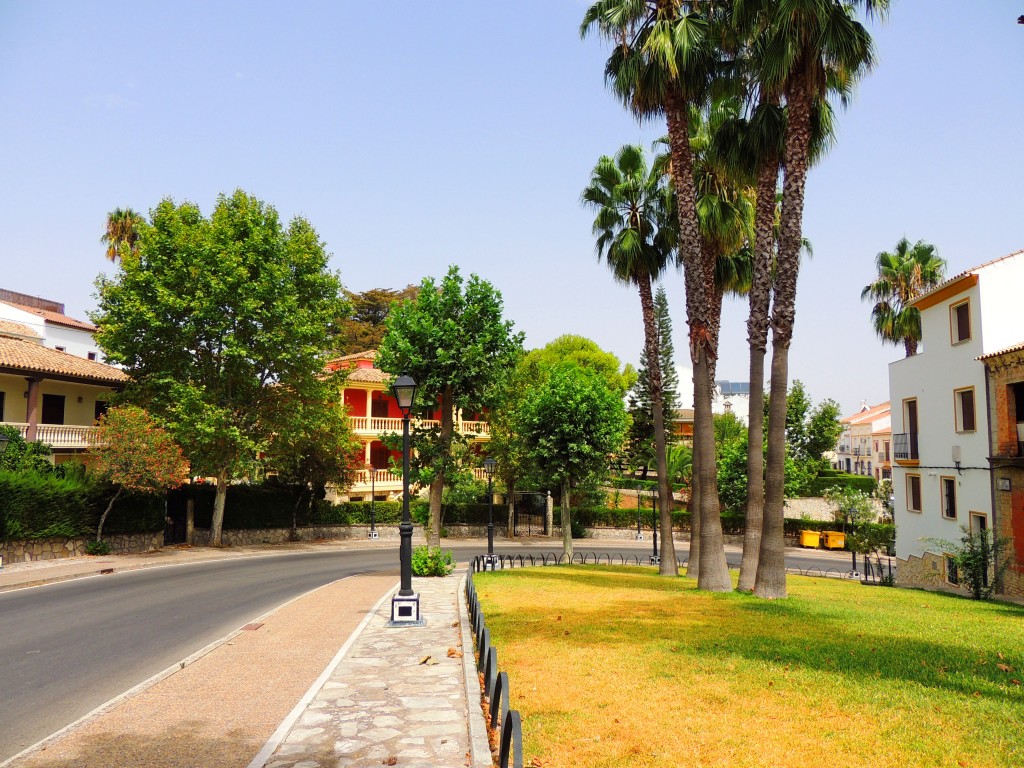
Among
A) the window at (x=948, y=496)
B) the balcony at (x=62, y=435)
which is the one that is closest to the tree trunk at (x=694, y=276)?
the window at (x=948, y=496)

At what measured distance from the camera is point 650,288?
2514 cm

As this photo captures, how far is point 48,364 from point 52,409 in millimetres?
4154

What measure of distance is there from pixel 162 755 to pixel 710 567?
14.3 m

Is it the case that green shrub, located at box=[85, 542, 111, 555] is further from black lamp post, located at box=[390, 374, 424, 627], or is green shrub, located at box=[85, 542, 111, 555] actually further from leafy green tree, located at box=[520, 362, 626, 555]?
black lamp post, located at box=[390, 374, 424, 627]

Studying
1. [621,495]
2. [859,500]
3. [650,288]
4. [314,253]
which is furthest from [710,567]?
[621,495]

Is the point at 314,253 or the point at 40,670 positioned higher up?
the point at 314,253

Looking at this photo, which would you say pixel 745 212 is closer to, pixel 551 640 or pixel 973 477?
pixel 973 477

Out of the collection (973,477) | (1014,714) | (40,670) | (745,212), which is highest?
(745,212)

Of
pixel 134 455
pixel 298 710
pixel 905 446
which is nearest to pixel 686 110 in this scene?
pixel 298 710

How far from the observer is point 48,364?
105 feet

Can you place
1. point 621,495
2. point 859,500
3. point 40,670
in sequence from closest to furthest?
point 40,670 → point 859,500 → point 621,495

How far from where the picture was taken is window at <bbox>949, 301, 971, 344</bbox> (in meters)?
24.8

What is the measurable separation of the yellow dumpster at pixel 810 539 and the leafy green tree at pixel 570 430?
67.4ft

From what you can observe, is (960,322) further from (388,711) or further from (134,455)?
(134,455)
